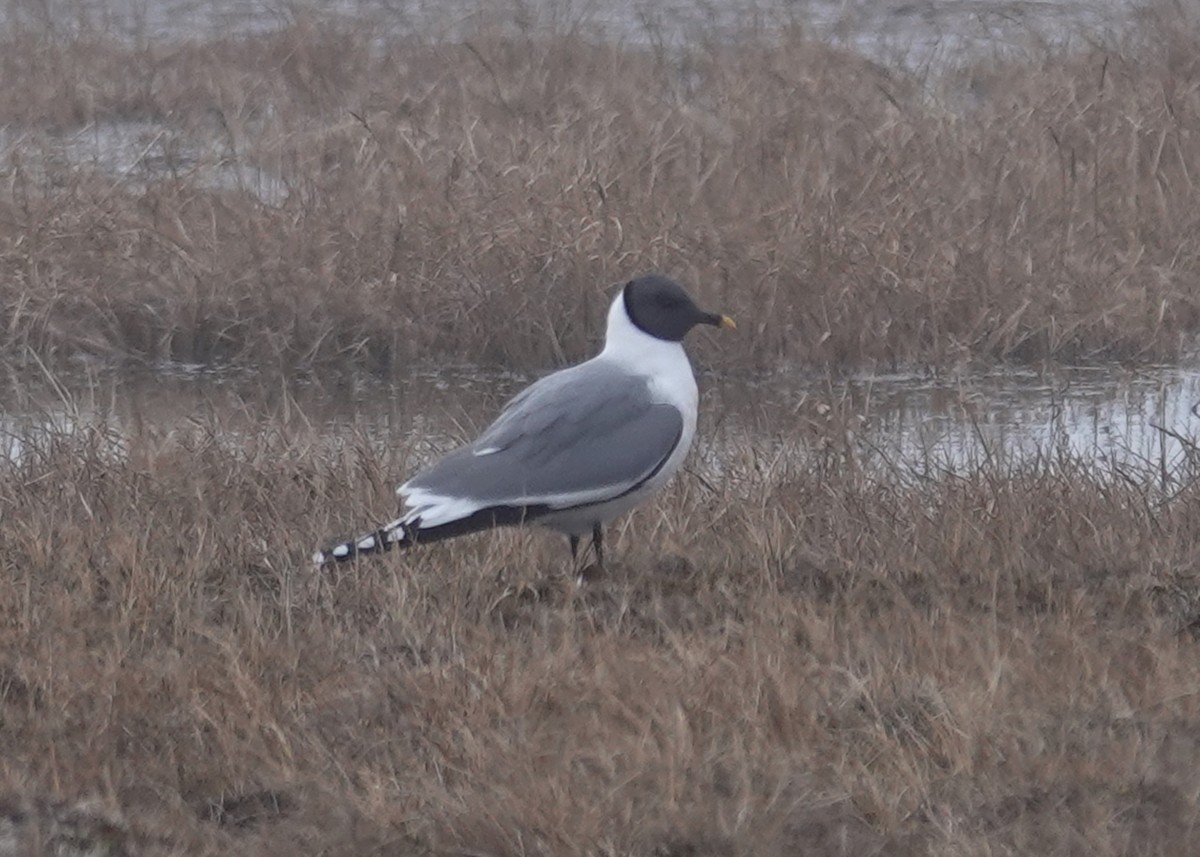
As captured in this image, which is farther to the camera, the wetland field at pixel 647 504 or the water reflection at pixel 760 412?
the water reflection at pixel 760 412

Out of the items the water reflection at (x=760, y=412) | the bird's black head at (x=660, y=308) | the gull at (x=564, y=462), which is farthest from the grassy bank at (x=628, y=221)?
the gull at (x=564, y=462)

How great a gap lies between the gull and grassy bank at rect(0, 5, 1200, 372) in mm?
2638

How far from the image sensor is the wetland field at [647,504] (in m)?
3.45

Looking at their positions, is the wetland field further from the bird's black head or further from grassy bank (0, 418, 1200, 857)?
the bird's black head

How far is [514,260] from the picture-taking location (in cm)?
768

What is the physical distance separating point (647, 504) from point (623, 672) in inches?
57.9

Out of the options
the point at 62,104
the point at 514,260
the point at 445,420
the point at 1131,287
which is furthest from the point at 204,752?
the point at 62,104

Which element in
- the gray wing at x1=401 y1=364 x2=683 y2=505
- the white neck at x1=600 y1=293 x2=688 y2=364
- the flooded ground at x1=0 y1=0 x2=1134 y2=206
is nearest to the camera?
the gray wing at x1=401 y1=364 x2=683 y2=505

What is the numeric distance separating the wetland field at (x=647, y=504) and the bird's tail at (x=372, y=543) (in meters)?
0.06

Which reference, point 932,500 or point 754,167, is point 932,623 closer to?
point 932,500

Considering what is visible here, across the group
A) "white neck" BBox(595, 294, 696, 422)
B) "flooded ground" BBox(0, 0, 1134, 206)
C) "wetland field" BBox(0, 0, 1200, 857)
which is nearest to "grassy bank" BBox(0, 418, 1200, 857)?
"wetland field" BBox(0, 0, 1200, 857)

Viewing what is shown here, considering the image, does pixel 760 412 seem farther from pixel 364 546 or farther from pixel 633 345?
pixel 364 546

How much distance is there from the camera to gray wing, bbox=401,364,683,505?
4.56 metres

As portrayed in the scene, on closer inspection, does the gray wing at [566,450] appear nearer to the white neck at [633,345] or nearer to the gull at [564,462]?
the gull at [564,462]
